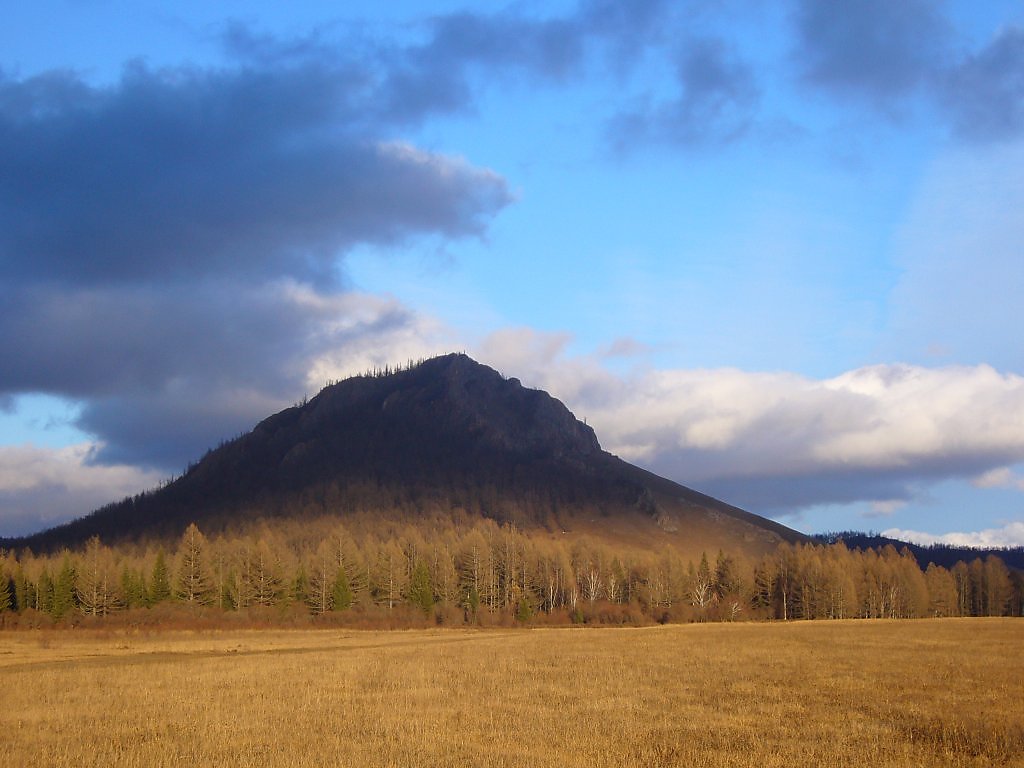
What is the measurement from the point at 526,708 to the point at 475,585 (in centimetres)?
13155

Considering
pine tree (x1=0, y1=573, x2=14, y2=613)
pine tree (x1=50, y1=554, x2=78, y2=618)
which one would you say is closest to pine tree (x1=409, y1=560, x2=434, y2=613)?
pine tree (x1=50, y1=554, x2=78, y2=618)

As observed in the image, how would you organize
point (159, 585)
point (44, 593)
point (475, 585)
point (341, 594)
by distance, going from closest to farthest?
point (159, 585) → point (341, 594) → point (44, 593) → point (475, 585)

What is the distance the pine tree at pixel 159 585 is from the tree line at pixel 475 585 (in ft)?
0.75

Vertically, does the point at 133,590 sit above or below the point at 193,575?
below

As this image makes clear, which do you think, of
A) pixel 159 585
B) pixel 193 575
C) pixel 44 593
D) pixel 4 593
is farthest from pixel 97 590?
pixel 193 575

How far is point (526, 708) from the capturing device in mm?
37500

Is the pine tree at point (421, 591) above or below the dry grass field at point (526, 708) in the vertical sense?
below

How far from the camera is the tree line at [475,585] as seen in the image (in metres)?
143

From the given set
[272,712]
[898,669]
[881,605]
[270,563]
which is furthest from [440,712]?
[881,605]

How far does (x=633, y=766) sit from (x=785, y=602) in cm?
16569

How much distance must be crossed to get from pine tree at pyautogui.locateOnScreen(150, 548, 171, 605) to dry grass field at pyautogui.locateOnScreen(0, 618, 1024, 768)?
7394 cm

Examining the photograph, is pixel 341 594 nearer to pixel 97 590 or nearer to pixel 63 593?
pixel 97 590

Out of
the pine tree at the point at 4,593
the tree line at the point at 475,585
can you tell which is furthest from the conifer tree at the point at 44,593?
the pine tree at the point at 4,593

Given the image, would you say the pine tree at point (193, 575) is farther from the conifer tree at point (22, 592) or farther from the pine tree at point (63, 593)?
the conifer tree at point (22, 592)
